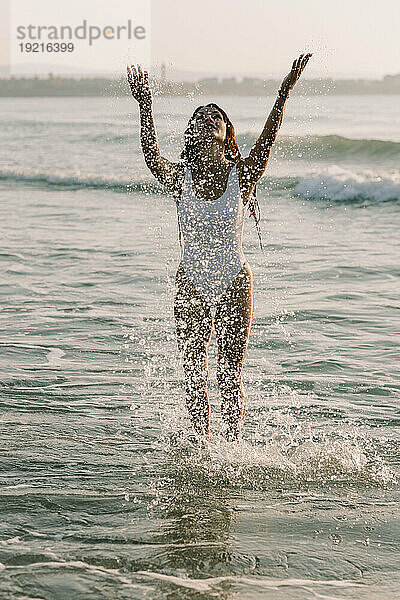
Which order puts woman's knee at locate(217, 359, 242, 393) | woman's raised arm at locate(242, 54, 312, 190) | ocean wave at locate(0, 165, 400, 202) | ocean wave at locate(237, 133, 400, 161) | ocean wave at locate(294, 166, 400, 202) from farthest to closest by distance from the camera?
1. ocean wave at locate(237, 133, 400, 161)
2. ocean wave at locate(0, 165, 400, 202)
3. ocean wave at locate(294, 166, 400, 202)
4. woman's knee at locate(217, 359, 242, 393)
5. woman's raised arm at locate(242, 54, 312, 190)

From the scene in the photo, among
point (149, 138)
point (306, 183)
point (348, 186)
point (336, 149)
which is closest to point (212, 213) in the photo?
Answer: point (149, 138)

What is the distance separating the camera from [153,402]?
6.06 m

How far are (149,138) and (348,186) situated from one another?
15030mm

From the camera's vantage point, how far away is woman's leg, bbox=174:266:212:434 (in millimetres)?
4828

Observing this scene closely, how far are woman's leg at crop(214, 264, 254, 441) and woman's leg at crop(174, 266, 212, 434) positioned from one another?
82 mm

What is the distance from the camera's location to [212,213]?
15.6 ft

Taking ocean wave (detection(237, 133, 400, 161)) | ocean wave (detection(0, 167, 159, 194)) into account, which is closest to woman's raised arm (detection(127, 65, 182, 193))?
ocean wave (detection(0, 167, 159, 194))

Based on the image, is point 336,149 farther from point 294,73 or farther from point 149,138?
point 149,138

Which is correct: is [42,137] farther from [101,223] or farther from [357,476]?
[357,476]

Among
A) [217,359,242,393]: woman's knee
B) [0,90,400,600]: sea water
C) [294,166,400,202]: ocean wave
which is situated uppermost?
[294,166,400,202]: ocean wave

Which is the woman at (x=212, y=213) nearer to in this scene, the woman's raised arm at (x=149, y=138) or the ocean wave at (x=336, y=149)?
the woman's raised arm at (x=149, y=138)

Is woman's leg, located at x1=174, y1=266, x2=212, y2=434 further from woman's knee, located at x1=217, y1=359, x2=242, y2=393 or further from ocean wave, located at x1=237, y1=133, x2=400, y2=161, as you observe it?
ocean wave, located at x1=237, y1=133, x2=400, y2=161

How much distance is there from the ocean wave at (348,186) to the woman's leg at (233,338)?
13882 mm

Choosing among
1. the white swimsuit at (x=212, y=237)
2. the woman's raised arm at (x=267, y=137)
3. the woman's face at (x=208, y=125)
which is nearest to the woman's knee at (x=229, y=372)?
the white swimsuit at (x=212, y=237)
